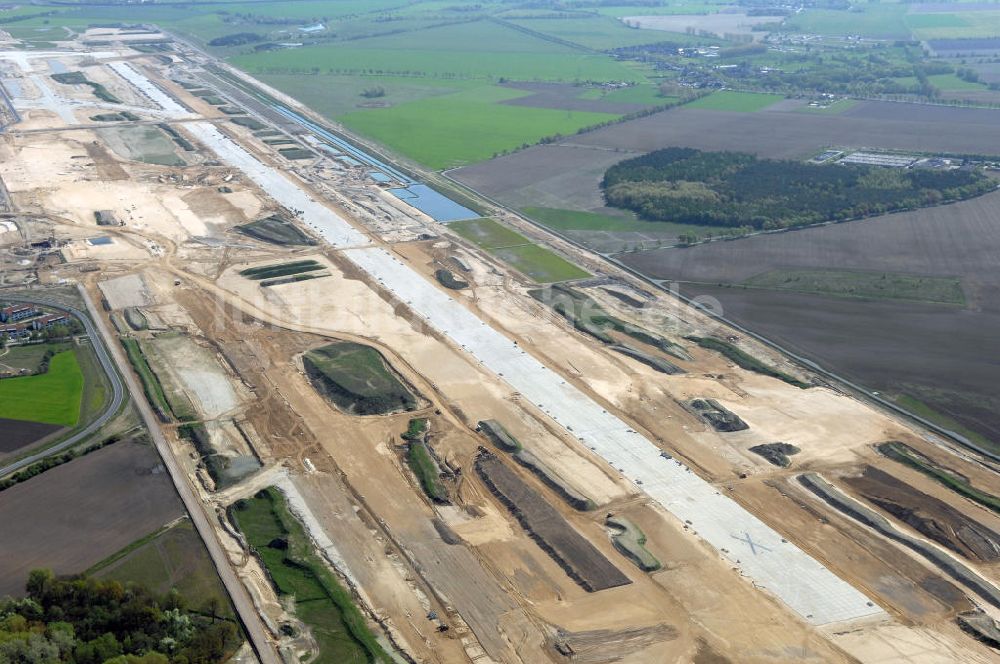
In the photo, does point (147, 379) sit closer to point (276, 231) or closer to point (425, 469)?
point (425, 469)

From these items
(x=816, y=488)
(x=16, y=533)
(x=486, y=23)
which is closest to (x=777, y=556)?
(x=816, y=488)

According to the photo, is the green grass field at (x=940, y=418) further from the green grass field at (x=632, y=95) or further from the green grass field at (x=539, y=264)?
the green grass field at (x=632, y=95)

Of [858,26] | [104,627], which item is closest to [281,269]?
[104,627]

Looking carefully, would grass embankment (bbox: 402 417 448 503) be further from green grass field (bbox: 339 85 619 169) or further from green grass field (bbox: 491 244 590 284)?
green grass field (bbox: 339 85 619 169)

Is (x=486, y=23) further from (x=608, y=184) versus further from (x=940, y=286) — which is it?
(x=940, y=286)

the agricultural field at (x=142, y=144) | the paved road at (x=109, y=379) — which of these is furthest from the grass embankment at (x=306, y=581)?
the agricultural field at (x=142, y=144)
